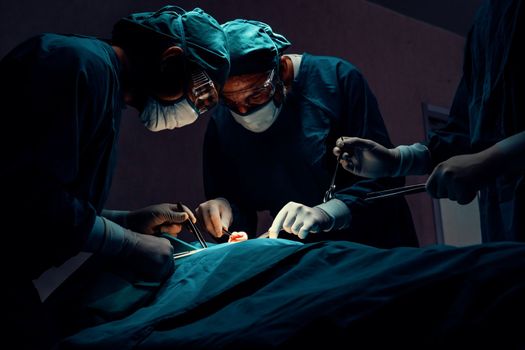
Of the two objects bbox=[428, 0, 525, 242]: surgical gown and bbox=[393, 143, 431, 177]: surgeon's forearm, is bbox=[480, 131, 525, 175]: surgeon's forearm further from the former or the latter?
bbox=[393, 143, 431, 177]: surgeon's forearm

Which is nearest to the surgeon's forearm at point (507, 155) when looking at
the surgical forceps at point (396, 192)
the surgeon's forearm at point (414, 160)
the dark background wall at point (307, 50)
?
the surgical forceps at point (396, 192)

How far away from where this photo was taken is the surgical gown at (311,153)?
7.82 feet

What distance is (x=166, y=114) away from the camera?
6.36 ft

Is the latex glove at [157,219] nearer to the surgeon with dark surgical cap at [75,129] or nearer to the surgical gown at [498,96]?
the surgeon with dark surgical cap at [75,129]

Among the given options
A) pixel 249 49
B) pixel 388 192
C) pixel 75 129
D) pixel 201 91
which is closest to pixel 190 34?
pixel 201 91

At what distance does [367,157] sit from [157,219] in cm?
84

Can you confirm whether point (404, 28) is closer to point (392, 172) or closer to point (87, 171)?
point (392, 172)

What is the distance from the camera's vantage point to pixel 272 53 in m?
2.32

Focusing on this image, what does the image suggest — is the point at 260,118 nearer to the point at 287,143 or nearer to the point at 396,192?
the point at 287,143

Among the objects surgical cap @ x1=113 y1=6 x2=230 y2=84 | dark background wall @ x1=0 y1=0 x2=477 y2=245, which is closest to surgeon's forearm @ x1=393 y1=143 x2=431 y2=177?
surgical cap @ x1=113 y1=6 x2=230 y2=84

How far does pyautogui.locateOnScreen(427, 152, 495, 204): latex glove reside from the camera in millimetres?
1659

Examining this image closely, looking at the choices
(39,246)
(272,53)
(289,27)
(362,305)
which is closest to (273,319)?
(362,305)

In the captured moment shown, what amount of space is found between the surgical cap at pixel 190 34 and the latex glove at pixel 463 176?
807mm

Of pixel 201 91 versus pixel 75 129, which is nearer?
pixel 75 129
